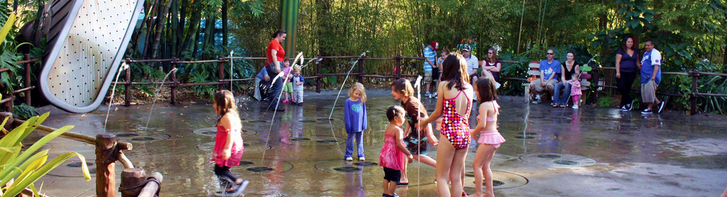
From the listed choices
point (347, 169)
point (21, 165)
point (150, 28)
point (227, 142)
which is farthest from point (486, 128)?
point (150, 28)

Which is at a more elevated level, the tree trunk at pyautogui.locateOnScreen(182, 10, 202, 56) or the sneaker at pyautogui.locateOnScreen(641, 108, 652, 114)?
the tree trunk at pyautogui.locateOnScreen(182, 10, 202, 56)

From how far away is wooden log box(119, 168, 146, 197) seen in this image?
3.25 metres

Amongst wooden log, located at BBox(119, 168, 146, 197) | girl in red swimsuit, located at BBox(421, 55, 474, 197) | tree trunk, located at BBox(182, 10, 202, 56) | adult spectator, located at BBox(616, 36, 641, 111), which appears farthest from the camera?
tree trunk, located at BBox(182, 10, 202, 56)

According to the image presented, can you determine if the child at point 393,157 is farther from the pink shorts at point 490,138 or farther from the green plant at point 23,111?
the green plant at point 23,111

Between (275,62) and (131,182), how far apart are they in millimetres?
7438

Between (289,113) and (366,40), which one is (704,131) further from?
(366,40)

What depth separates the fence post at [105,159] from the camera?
12.1ft

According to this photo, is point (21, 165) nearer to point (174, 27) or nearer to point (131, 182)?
point (131, 182)

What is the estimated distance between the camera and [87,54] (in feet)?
33.5

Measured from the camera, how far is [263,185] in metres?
5.54

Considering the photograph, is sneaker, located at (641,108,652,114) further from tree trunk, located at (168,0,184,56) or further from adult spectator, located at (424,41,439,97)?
tree trunk, located at (168,0,184,56)

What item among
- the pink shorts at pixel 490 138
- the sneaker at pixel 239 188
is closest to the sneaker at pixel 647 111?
the pink shorts at pixel 490 138

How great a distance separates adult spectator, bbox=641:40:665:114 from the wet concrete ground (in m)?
0.36

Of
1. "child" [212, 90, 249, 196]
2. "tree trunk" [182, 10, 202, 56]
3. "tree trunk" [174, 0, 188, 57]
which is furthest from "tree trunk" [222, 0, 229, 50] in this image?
"child" [212, 90, 249, 196]
